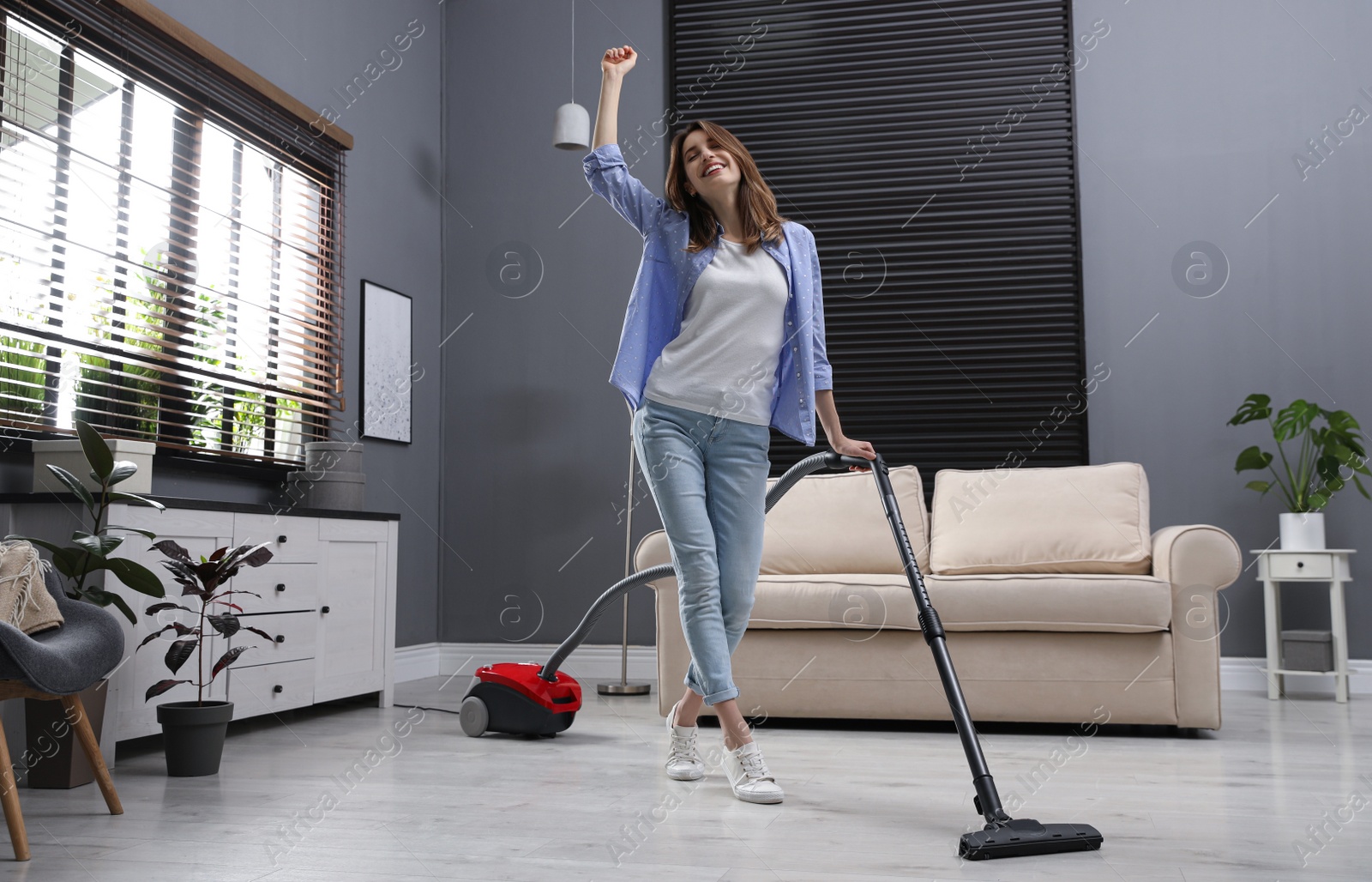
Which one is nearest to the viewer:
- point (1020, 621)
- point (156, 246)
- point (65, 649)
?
point (65, 649)

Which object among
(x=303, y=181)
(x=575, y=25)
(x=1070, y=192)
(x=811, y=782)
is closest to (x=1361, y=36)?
(x=1070, y=192)

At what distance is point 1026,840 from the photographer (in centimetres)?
174

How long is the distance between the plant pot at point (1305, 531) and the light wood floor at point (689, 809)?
2.79 feet

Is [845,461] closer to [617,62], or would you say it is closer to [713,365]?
[713,365]

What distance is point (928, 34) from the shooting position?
15.1 feet

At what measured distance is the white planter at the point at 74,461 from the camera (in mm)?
2660

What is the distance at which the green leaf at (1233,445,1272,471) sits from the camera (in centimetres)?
395

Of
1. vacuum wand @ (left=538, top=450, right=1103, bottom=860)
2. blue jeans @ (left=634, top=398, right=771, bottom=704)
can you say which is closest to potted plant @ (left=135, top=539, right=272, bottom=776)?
blue jeans @ (left=634, top=398, right=771, bottom=704)

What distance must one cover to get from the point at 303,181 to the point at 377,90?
2.27 feet

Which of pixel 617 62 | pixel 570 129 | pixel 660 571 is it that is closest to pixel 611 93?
pixel 617 62

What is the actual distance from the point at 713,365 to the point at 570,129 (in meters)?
2.58

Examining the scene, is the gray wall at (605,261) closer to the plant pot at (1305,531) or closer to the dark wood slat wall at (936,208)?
the dark wood slat wall at (936,208)

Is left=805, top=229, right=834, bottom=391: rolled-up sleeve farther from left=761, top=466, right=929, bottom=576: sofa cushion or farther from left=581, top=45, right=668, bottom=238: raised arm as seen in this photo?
left=761, top=466, right=929, bottom=576: sofa cushion

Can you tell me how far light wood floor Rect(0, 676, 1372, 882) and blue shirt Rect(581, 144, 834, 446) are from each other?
790 millimetres
